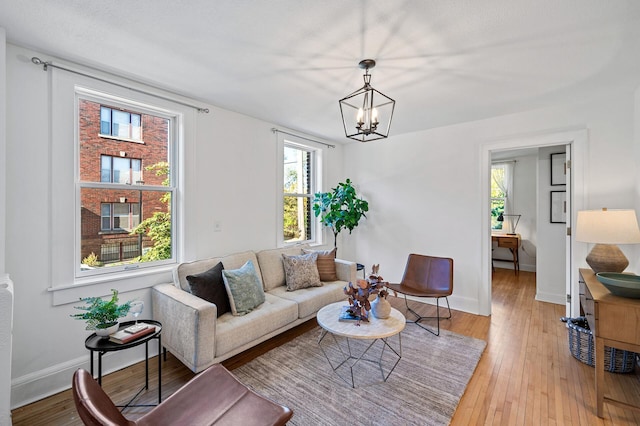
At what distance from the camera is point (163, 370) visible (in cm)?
241

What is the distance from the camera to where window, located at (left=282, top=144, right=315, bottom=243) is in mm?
4203

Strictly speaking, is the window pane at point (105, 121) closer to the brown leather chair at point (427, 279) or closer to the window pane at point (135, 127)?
the window pane at point (135, 127)

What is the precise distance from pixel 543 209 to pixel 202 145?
4893 millimetres

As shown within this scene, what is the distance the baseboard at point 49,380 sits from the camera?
1972mm

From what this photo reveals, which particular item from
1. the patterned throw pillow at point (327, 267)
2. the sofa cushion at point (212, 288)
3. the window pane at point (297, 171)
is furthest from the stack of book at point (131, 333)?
the window pane at point (297, 171)

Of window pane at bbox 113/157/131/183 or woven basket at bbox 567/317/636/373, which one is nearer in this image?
woven basket at bbox 567/317/636/373

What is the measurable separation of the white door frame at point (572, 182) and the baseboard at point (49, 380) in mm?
4035

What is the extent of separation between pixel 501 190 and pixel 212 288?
6.50 m

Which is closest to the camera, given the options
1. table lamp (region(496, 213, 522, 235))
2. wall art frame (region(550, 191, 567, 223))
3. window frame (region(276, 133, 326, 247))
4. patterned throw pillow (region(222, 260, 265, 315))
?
patterned throw pillow (region(222, 260, 265, 315))

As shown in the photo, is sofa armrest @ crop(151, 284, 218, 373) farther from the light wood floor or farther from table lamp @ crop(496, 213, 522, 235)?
table lamp @ crop(496, 213, 522, 235)

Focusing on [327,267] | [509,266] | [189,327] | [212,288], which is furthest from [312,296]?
[509,266]

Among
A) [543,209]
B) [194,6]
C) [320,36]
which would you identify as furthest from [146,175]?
[543,209]

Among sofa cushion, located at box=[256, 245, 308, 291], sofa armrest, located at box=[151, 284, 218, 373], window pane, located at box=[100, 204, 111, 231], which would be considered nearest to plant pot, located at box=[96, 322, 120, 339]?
sofa armrest, located at box=[151, 284, 218, 373]

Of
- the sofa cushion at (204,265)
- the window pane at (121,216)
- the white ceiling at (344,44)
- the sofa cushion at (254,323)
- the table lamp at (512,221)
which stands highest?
Answer: the white ceiling at (344,44)
